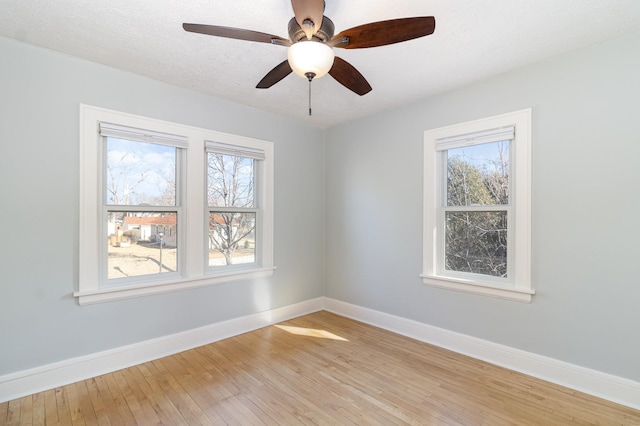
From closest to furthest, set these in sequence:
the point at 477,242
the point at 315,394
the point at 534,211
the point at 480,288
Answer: the point at 315,394 < the point at 534,211 < the point at 480,288 < the point at 477,242

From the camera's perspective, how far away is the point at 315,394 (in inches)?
88.8

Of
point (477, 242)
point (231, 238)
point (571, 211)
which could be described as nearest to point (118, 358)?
point (231, 238)

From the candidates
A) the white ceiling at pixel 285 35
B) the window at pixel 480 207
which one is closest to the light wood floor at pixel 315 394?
the window at pixel 480 207

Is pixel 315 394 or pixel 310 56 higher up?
pixel 310 56

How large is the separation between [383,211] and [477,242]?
1.06 meters

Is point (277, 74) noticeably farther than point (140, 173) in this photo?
No

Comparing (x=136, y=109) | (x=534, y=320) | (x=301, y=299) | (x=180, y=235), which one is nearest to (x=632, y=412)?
(x=534, y=320)

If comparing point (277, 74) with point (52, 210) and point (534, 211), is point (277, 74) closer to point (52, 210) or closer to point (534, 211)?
point (52, 210)

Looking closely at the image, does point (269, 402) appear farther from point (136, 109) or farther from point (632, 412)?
point (136, 109)

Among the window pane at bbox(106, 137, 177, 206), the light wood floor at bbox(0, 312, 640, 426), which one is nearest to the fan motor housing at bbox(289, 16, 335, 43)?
the window pane at bbox(106, 137, 177, 206)

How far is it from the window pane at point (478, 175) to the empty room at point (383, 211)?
0.02 meters

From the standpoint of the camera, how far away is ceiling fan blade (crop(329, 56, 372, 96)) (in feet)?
6.35

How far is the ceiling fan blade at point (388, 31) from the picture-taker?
151cm

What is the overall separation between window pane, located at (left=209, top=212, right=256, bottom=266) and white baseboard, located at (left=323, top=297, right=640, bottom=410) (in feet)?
5.49
